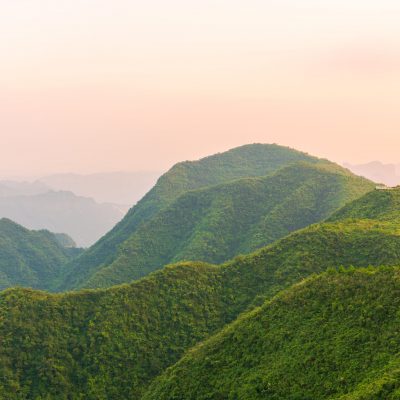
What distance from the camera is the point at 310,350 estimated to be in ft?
94.9

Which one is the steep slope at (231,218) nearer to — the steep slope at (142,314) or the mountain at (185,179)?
the mountain at (185,179)

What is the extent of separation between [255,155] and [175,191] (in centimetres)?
4372

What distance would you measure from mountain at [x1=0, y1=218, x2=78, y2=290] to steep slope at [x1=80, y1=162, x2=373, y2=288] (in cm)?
3136

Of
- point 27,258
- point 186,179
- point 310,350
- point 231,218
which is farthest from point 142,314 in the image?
point 186,179

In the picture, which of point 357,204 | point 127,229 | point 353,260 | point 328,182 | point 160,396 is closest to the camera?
point 160,396

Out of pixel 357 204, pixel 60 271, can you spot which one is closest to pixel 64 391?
pixel 357 204

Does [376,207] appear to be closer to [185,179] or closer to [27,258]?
[185,179]

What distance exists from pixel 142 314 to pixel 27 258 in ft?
335

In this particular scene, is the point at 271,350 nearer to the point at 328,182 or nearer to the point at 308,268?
the point at 308,268

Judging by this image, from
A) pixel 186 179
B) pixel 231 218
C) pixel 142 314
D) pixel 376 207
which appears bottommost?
pixel 142 314

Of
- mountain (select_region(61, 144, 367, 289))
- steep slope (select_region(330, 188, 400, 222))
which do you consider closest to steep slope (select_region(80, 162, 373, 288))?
mountain (select_region(61, 144, 367, 289))

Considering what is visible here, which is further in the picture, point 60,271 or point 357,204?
point 60,271

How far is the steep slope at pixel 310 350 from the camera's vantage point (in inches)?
978

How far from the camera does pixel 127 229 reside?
415ft
